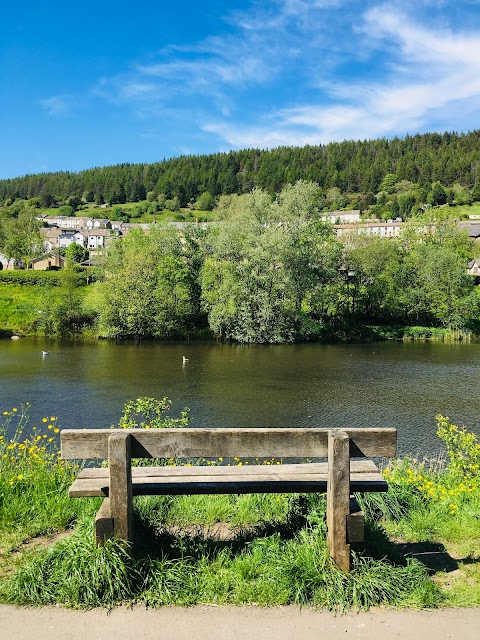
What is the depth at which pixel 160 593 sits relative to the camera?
13.9ft

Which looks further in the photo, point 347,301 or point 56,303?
point 347,301

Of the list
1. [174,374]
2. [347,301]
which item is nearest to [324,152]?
[347,301]

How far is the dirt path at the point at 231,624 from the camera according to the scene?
12.5 ft

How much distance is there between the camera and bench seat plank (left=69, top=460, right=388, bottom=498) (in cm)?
468

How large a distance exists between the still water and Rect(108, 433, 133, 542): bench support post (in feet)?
47.0

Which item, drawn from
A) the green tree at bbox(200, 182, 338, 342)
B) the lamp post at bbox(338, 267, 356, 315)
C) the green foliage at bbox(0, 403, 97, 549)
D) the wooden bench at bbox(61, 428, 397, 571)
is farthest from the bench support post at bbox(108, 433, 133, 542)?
the lamp post at bbox(338, 267, 356, 315)

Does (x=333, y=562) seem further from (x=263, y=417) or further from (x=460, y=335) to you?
(x=460, y=335)

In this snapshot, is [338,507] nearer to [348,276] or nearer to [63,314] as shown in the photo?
[63,314]

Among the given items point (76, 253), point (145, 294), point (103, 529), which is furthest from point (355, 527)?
point (76, 253)

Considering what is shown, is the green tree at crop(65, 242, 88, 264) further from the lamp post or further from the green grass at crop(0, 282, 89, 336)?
the lamp post

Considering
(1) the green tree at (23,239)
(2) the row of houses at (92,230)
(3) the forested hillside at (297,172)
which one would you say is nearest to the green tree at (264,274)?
(2) the row of houses at (92,230)

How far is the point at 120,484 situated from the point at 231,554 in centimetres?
127

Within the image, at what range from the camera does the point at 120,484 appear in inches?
172

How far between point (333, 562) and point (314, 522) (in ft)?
2.03
